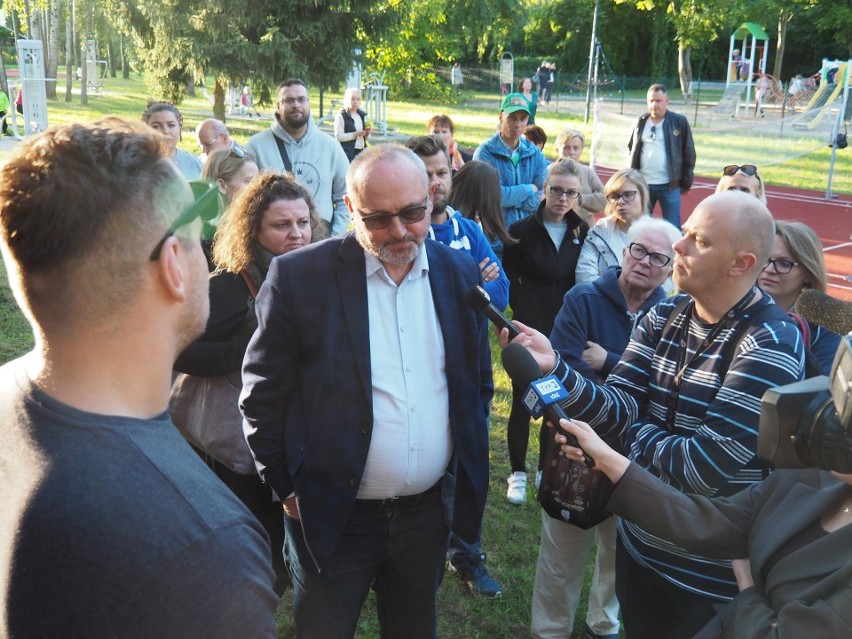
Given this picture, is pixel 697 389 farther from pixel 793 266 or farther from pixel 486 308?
pixel 793 266

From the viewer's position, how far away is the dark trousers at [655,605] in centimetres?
266

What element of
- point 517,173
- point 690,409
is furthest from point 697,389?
point 517,173

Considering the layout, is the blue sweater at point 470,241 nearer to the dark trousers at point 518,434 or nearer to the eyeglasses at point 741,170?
the dark trousers at point 518,434

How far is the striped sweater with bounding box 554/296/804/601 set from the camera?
96.5 inches

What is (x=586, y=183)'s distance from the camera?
645 cm

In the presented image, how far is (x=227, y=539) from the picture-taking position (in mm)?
1331

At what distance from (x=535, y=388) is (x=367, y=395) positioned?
608 mm

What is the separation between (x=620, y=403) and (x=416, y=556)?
930mm

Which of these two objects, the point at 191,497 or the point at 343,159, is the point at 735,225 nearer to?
the point at 191,497

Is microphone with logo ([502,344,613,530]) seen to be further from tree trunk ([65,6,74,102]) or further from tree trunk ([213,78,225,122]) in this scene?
tree trunk ([65,6,74,102])

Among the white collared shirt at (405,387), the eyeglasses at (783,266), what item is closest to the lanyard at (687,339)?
the white collared shirt at (405,387)

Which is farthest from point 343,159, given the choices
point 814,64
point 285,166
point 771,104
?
point 814,64

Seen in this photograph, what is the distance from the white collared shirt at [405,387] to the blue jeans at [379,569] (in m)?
0.10

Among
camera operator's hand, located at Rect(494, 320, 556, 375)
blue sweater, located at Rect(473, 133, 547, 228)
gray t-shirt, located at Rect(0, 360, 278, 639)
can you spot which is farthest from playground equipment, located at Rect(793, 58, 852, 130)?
gray t-shirt, located at Rect(0, 360, 278, 639)
